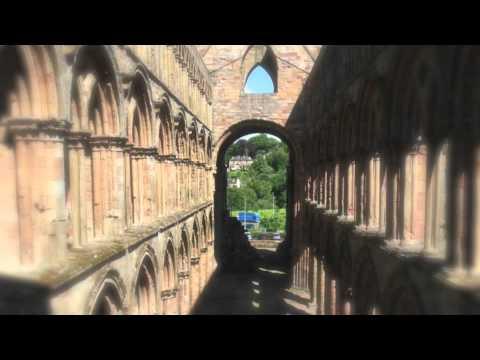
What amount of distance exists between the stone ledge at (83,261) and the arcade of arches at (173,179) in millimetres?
28

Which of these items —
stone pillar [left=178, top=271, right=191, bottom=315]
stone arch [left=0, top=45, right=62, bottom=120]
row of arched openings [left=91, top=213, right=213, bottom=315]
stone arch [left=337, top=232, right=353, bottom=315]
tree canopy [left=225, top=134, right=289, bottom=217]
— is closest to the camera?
stone arch [left=0, top=45, right=62, bottom=120]

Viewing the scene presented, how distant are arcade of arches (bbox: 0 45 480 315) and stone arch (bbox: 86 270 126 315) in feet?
0.10

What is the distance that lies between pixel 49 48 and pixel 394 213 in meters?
6.16

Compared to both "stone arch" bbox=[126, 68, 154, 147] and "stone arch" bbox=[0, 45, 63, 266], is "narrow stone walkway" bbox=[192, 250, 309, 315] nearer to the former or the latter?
"stone arch" bbox=[126, 68, 154, 147]

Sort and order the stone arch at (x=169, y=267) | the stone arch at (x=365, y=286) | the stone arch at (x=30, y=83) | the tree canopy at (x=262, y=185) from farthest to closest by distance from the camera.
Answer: the tree canopy at (x=262, y=185) → the stone arch at (x=169, y=267) → the stone arch at (x=365, y=286) → the stone arch at (x=30, y=83)

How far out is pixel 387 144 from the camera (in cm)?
776

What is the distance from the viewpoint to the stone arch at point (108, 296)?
21.3 feet

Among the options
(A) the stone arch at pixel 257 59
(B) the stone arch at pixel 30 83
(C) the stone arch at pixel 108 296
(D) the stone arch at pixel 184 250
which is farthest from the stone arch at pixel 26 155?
(A) the stone arch at pixel 257 59

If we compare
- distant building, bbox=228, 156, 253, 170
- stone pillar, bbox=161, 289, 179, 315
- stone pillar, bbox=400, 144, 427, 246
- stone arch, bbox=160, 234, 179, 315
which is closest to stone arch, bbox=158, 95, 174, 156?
stone arch, bbox=160, 234, 179, 315

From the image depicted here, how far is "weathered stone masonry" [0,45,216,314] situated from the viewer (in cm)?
505

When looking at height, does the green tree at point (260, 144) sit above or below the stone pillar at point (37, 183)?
above

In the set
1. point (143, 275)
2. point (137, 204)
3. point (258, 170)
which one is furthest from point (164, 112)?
point (258, 170)

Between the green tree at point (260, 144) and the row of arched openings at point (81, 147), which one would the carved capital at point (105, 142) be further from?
the green tree at point (260, 144)
